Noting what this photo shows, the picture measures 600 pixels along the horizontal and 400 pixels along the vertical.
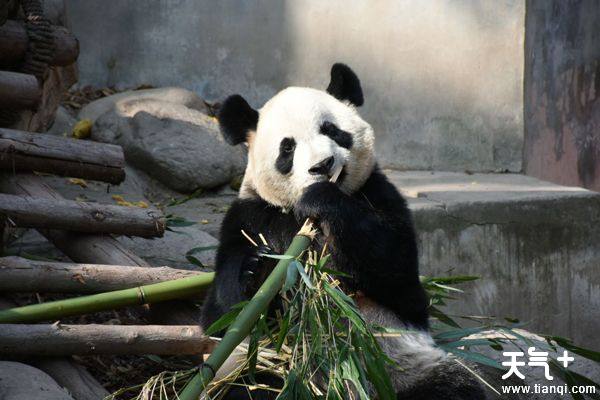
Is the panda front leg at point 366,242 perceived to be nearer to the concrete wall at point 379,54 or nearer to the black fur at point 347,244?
the black fur at point 347,244

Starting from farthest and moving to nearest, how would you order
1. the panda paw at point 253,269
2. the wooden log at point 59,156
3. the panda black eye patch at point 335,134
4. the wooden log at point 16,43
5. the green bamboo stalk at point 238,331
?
the wooden log at point 16,43 < the wooden log at point 59,156 < the panda black eye patch at point 335,134 < the panda paw at point 253,269 < the green bamboo stalk at point 238,331

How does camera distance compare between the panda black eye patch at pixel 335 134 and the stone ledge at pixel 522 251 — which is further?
the stone ledge at pixel 522 251

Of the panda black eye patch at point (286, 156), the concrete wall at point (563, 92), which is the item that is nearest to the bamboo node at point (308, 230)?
the panda black eye patch at point (286, 156)

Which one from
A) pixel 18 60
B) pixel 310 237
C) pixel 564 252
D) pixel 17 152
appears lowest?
pixel 564 252

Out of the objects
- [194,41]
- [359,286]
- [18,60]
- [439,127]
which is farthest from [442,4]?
[359,286]

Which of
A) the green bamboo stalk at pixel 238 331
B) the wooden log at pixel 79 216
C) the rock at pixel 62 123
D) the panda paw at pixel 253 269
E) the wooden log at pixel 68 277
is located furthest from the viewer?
the rock at pixel 62 123

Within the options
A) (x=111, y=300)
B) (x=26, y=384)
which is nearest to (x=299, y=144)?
(x=111, y=300)

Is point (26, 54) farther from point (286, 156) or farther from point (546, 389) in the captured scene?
point (546, 389)

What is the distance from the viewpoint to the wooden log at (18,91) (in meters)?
4.92

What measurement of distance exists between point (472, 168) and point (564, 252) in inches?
79.2

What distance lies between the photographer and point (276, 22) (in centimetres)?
872

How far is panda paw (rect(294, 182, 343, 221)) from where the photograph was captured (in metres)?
3.68

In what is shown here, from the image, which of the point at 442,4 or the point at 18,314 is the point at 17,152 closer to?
the point at 18,314

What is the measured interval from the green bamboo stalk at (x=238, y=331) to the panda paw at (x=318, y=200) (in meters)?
0.22
